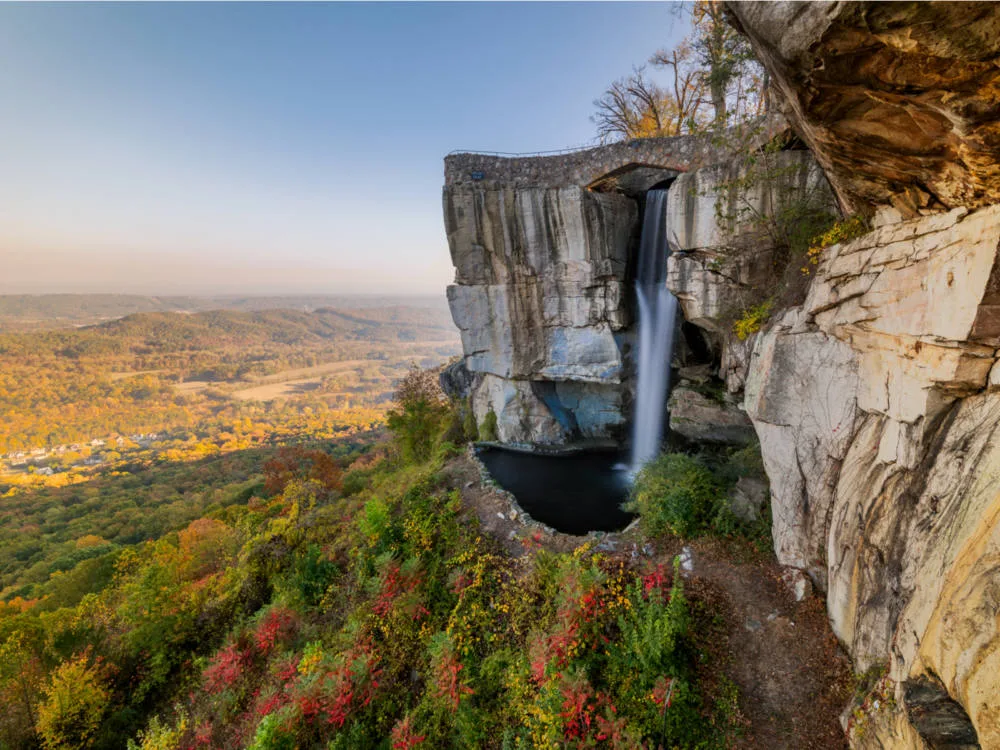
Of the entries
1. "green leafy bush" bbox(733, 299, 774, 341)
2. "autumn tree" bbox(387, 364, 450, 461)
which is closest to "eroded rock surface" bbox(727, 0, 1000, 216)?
"green leafy bush" bbox(733, 299, 774, 341)

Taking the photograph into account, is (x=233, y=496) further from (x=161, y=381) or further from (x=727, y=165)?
(x=161, y=381)

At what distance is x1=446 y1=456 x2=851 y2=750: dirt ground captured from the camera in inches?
228

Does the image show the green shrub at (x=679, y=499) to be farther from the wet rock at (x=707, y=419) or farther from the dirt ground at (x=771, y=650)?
the wet rock at (x=707, y=419)

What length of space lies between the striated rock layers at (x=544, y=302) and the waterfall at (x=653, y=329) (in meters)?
0.84

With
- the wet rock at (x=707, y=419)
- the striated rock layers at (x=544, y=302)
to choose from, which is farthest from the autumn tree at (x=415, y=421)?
the wet rock at (x=707, y=419)

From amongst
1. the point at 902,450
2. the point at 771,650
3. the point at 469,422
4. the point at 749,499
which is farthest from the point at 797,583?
the point at 469,422

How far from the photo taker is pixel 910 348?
16.4 feet

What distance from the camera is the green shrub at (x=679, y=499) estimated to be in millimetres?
9258

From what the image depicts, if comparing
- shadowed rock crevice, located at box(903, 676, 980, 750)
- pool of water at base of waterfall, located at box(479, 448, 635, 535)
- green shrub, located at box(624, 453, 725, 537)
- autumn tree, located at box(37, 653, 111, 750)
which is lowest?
autumn tree, located at box(37, 653, 111, 750)

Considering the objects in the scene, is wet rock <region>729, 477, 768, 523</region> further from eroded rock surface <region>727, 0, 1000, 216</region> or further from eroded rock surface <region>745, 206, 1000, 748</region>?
eroded rock surface <region>727, 0, 1000, 216</region>

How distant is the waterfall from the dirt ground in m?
7.82

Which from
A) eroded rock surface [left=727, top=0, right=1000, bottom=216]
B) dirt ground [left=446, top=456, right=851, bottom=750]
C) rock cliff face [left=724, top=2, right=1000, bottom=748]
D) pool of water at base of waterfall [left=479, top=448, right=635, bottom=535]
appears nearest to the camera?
eroded rock surface [left=727, top=0, right=1000, bottom=216]

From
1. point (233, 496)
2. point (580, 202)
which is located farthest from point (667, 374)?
point (233, 496)

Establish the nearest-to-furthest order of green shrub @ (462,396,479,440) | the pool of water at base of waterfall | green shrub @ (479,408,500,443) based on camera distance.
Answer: the pool of water at base of waterfall
green shrub @ (479,408,500,443)
green shrub @ (462,396,479,440)
